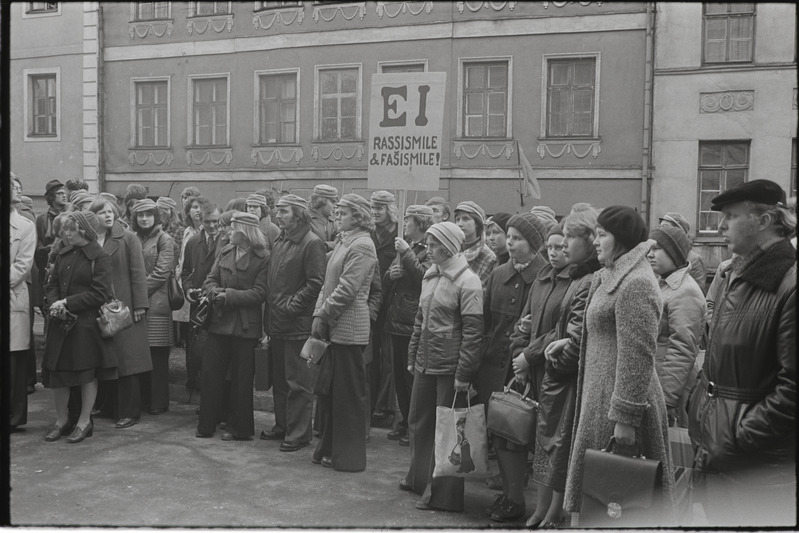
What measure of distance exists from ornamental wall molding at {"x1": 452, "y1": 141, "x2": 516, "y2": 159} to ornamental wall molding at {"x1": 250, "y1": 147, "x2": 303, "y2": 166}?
12.3 feet

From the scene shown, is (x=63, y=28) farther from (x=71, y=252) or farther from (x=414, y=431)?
(x=414, y=431)

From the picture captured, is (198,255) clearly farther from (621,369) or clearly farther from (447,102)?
(447,102)

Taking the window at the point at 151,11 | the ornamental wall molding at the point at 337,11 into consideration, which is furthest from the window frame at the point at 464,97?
the window at the point at 151,11

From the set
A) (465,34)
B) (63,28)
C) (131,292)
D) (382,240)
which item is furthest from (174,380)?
(465,34)

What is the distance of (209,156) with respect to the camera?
41.7 ft

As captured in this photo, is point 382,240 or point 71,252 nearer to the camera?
point 71,252

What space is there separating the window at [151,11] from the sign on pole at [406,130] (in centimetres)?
383

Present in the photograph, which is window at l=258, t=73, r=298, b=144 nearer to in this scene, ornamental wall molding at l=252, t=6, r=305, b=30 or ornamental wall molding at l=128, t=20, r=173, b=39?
ornamental wall molding at l=252, t=6, r=305, b=30

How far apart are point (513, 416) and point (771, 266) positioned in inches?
70.9

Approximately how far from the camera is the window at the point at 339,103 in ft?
49.7

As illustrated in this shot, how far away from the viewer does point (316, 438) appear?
715 cm

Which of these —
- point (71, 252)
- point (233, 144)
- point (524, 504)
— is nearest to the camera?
point (524, 504)

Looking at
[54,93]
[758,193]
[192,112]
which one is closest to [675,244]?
[758,193]

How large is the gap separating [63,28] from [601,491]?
5653 millimetres
